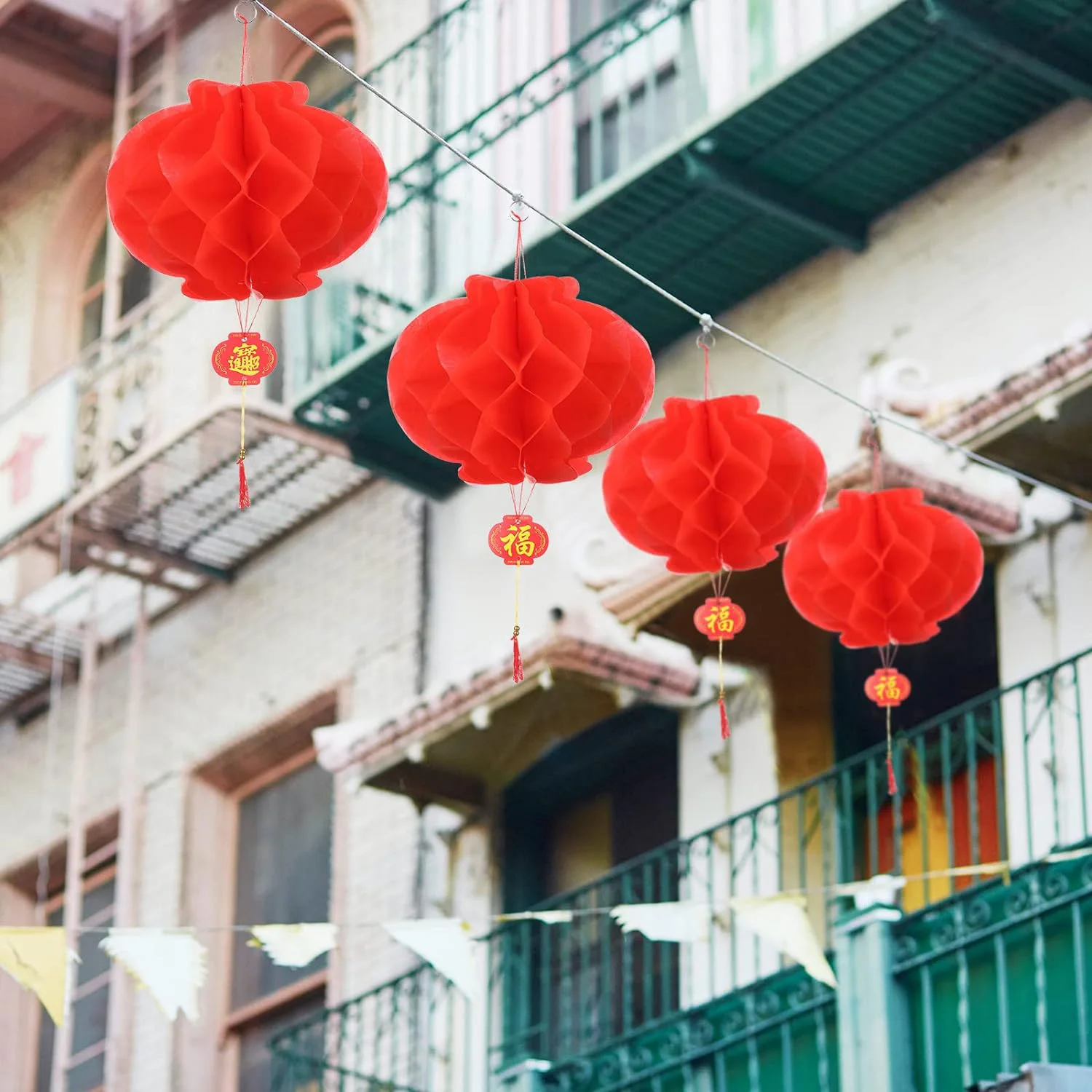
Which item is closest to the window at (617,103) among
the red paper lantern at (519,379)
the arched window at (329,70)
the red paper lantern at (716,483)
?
the arched window at (329,70)

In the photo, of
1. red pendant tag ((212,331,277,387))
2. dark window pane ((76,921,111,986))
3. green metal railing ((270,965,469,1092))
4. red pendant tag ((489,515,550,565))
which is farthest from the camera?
dark window pane ((76,921,111,986))

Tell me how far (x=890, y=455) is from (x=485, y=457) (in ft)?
10.00

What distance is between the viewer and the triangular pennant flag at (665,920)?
9.55 meters

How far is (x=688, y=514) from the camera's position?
8.49 m

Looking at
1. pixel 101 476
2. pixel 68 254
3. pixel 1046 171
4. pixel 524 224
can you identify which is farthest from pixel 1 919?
pixel 1046 171

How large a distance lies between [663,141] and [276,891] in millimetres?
5113

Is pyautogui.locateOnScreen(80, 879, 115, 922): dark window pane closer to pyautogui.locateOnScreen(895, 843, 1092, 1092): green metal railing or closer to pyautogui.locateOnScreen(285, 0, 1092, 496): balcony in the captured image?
pyautogui.locateOnScreen(285, 0, 1092, 496): balcony

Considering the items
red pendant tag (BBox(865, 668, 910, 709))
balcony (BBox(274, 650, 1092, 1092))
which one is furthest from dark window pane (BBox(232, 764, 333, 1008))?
red pendant tag (BBox(865, 668, 910, 709))

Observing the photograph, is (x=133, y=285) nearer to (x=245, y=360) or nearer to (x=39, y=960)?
(x=39, y=960)

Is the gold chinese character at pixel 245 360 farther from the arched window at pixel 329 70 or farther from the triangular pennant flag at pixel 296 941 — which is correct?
the arched window at pixel 329 70

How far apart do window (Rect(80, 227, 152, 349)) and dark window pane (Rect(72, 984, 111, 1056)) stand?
16.3 ft

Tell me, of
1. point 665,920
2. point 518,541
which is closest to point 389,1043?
point 665,920

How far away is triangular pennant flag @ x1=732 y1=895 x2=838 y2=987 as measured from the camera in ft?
31.2

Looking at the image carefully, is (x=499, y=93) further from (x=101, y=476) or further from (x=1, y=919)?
(x=1, y=919)
